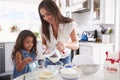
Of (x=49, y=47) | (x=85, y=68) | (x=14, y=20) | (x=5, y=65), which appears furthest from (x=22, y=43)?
Answer: (x=14, y=20)

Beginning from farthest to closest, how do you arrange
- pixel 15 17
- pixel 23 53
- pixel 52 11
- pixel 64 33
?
1. pixel 15 17
2. pixel 23 53
3. pixel 64 33
4. pixel 52 11

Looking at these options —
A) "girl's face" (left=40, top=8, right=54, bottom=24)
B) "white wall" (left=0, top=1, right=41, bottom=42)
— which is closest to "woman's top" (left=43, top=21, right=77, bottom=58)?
"girl's face" (left=40, top=8, right=54, bottom=24)

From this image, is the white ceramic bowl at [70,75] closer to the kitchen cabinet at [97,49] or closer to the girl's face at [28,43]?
the girl's face at [28,43]

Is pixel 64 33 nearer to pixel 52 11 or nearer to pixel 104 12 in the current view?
pixel 52 11

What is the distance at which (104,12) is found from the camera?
3.25 metres

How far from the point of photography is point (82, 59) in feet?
6.23

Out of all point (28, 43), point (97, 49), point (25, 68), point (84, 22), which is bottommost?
point (25, 68)

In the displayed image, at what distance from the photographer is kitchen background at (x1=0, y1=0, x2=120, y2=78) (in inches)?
128

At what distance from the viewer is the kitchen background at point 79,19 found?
3.25 m

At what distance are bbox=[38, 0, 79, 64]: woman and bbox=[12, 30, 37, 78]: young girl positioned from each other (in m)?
0.21

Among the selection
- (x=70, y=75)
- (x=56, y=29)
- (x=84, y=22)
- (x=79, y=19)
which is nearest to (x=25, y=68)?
(x=56, y=29)

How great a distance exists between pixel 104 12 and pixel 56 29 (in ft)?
5.59

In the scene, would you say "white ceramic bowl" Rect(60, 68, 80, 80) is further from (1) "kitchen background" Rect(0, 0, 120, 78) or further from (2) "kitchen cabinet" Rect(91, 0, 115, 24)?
(2) "kitchen cabinet" Rect(91, 0, 115, 24)

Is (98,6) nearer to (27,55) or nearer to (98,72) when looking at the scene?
(27,55)
